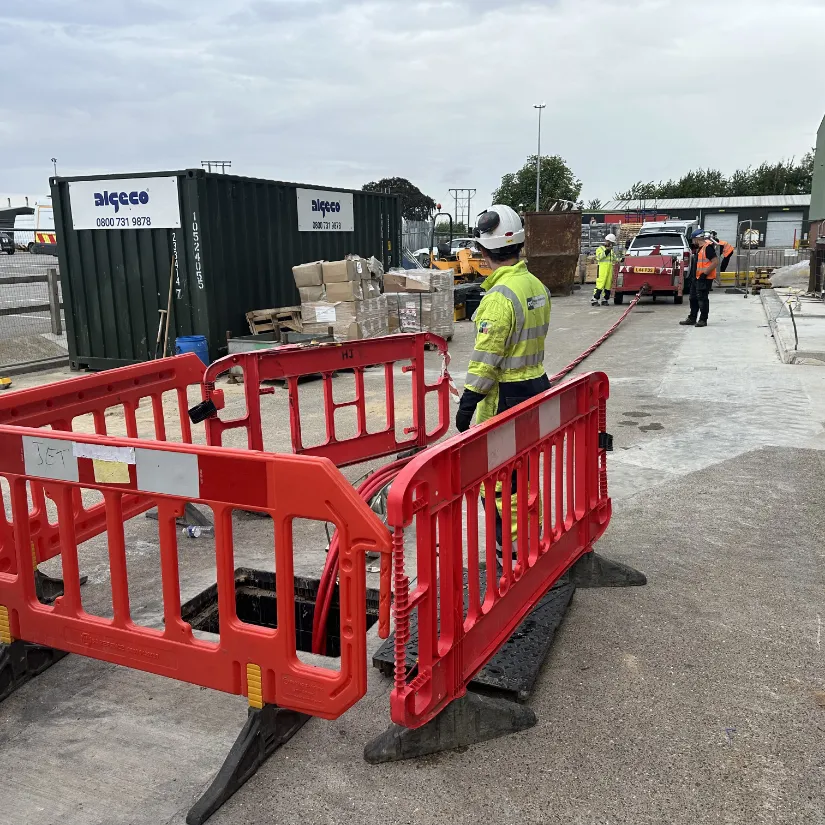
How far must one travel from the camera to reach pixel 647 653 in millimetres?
3793

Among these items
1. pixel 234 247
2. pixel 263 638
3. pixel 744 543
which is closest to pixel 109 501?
pixel 263 638

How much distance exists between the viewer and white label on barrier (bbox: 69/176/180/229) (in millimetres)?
11898

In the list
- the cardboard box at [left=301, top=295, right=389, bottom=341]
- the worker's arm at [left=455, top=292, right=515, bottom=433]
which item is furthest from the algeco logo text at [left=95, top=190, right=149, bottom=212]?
the worker's arm at [left=455, top=292, right=515, bottom=433]

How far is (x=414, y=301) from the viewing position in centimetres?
1416

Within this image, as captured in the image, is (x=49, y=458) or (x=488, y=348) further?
(x=488, y=348)

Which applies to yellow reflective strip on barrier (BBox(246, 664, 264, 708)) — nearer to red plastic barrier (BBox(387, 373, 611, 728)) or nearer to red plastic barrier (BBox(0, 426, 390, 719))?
red plastic barrier (BBox(0, 426, 390, 719))

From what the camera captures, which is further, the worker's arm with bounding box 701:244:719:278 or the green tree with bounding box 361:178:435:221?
the green tree with bounding box 361:178:435:221

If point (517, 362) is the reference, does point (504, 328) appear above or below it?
above

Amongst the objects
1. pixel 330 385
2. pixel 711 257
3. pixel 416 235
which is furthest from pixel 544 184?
pixel 330 385

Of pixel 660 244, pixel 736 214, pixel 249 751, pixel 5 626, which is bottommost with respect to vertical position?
pixel 249 751

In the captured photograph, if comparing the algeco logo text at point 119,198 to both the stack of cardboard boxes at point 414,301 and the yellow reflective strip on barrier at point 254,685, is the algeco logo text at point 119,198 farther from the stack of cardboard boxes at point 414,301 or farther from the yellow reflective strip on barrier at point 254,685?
the yellow reflective strip on barrier at point 254,685

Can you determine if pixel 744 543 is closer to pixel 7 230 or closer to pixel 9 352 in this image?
pixel 9 352

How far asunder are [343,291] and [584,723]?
968 cm

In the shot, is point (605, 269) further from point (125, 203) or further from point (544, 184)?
point (544, 184)
